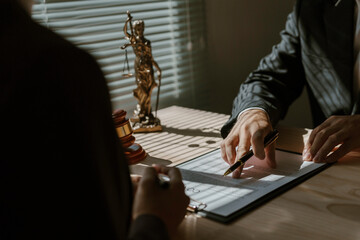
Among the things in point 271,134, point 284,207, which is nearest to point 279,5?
point 271,134

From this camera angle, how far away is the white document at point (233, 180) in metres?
0.91

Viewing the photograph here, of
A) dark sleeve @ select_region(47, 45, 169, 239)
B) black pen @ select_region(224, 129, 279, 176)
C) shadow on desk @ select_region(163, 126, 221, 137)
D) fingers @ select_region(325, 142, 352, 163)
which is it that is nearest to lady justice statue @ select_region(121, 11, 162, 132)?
shadow on desk @ select_region(163, 126, 221, 137)

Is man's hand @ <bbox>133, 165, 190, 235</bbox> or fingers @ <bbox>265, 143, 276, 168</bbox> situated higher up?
man's hand @ <bbox>133, 165, 190, 235</bbox>

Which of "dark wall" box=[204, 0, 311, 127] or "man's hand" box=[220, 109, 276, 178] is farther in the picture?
"dark wall" box=[204, 0, 311, 127]

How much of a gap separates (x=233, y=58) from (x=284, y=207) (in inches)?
70.5

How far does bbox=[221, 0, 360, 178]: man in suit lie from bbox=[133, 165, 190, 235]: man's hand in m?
0.57

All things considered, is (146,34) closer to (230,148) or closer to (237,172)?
(230,148)

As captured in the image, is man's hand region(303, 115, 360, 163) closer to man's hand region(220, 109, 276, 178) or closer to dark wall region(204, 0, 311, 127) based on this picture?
man's hand region(220, 109, 276, 178)

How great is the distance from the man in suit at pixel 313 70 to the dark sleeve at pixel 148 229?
2.42 feet

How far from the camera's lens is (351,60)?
5.50ft

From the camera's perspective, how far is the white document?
35.8 inches

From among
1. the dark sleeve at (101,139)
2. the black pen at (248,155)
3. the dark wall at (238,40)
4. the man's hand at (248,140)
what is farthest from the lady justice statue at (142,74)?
the dark sleeve at (101,139)

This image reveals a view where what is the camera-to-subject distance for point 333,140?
116 centimetres

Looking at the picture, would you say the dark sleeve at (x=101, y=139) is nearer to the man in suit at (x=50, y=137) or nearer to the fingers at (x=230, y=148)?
the man in suit at (x=50, y=137)
